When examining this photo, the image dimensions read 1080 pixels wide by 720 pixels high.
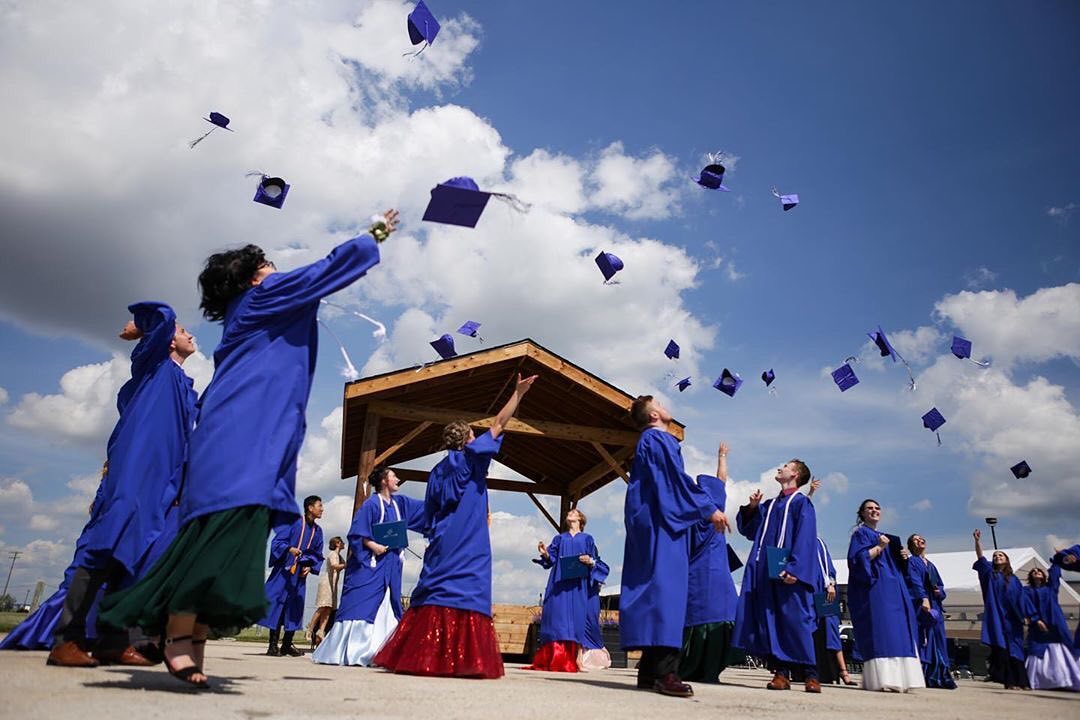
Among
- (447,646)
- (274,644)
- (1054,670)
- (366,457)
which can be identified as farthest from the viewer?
(366,457)

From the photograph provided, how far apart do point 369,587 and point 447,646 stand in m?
3.16

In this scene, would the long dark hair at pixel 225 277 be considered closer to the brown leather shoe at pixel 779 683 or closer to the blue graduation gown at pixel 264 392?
the blue graduation gown at pixel 264 392

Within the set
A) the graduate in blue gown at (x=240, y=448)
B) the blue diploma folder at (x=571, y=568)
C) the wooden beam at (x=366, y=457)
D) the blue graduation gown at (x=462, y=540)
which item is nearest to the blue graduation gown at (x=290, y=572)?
the wooden beam at (x=366, y=457)

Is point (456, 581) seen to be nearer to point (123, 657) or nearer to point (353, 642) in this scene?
point (123, 657)

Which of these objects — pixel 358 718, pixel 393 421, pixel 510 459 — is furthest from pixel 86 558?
pixel 510 459

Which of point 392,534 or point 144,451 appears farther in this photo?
point 392,534

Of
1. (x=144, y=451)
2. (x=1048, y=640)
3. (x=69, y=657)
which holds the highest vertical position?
(x=144, y=451)

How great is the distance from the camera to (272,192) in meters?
5.73

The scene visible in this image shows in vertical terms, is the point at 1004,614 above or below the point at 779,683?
above

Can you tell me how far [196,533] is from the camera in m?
2.73

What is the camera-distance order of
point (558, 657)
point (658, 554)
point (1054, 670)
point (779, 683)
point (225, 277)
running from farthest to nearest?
1. point (1054, 670)
2. point (558, 657)
3. point (779, 683)
4. point (658, 554)
5. point (225, 277)

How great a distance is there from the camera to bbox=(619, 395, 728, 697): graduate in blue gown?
13.8ft

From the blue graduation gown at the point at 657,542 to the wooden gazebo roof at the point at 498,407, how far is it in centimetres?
670

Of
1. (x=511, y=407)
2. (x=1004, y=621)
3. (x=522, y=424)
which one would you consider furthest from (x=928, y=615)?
(x=511, y=407)
